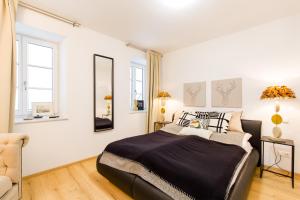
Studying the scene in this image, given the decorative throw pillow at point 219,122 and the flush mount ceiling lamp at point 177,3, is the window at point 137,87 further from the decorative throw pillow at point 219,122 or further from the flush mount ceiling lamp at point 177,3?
the flush mount ceiling lamp at point 177,3

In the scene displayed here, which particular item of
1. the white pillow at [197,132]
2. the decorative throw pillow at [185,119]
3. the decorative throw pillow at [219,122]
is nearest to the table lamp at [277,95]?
the decorative throw pillow at [219,122]

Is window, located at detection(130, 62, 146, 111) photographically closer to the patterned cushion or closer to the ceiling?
the ceiling

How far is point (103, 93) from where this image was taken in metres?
2.96

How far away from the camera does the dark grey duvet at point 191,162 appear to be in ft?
3.90

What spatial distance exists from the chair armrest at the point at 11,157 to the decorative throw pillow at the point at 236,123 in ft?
9.03

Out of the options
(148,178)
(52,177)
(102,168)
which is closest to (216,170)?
(148,178)

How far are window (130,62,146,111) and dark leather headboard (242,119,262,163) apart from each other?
2307 mm

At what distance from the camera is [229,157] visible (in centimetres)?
164

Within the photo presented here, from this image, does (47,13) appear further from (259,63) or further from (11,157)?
(259,63)

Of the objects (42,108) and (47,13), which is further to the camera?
(42,108)

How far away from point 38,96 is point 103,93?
40.8 inches

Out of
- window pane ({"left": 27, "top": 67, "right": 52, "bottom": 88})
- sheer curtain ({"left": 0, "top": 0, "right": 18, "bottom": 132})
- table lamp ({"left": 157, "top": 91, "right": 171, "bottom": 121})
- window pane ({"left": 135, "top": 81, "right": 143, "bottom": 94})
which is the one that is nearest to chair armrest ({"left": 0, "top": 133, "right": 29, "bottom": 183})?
sheer curtain ({"left": 0, "top": 0, "right": 18, "bottom": 132})

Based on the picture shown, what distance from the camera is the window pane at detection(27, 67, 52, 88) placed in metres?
2.40

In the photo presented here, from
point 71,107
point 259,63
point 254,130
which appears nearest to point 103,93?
point 71,107
